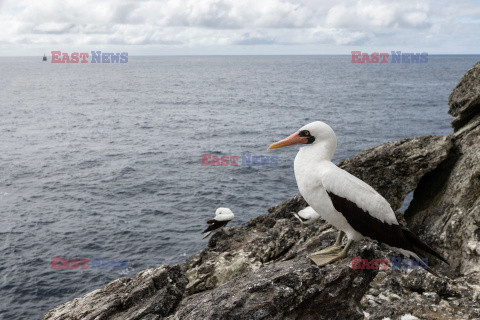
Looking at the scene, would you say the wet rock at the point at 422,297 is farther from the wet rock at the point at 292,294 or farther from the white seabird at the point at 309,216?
the white seabird at the point at 309,216

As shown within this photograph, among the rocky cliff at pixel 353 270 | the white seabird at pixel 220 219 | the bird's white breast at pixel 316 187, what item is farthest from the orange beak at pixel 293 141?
the white seabird at pixel 220 219

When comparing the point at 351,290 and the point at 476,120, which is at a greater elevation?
the point at 476,120

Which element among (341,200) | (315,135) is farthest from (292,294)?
(315,135)

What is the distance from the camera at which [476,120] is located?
14562 mm

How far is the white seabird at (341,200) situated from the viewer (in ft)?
24.2

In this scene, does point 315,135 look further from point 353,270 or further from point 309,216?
Answer: point 309,216

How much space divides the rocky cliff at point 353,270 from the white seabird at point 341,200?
15.8 inches

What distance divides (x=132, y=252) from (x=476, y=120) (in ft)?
75.1

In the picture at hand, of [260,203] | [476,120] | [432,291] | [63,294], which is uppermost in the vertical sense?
[476,120]

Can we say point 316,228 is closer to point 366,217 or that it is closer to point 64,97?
point 366,217

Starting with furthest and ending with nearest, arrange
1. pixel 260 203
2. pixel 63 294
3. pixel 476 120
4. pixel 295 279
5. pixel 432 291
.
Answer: pixel 260 203
pixel 63 294
pixel 476 120
pixel 432 291
pixel 295 279

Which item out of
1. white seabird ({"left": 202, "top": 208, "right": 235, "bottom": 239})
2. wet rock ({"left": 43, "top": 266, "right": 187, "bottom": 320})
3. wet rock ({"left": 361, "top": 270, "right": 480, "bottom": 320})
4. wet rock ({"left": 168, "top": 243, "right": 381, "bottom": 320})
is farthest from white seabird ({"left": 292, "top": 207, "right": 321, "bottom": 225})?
wet rock ({"left": 168, "top": 243, "right": 381, "bottom": 320})

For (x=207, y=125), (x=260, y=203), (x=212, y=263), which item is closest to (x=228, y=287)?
(x=212, y=263)

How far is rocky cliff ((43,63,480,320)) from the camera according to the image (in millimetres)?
7133
